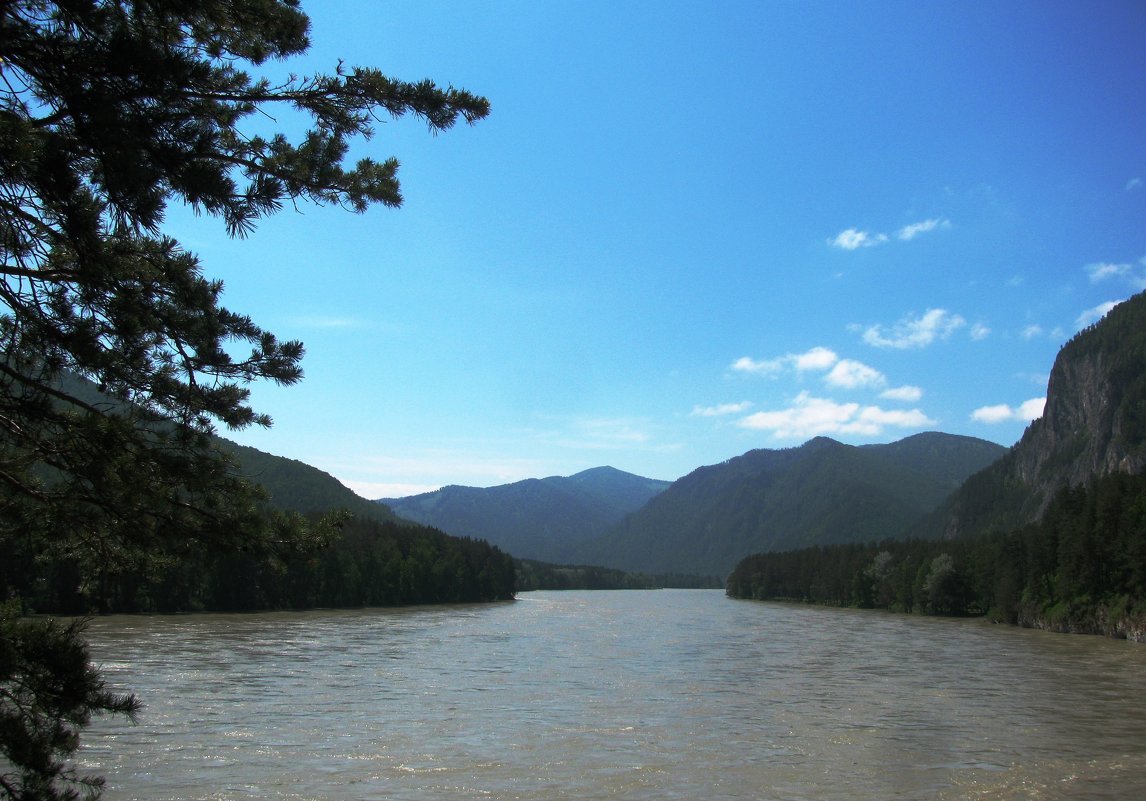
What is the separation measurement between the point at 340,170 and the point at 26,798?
17.9ft

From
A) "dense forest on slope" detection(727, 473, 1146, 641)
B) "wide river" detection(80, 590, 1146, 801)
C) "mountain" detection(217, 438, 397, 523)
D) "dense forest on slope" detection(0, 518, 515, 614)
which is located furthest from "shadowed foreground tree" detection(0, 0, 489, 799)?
"mountain" detection(217, 438, 397, 523)

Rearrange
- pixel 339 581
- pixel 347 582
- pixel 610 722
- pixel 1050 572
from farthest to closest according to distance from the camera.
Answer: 1. pixel 347 582
2. pixel 339 581
3. pixel 1050 572
4. pixel 610 722

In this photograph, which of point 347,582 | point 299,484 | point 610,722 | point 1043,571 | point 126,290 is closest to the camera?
point 126,290

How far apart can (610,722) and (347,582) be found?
77026mm

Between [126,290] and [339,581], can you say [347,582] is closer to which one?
[339,581]

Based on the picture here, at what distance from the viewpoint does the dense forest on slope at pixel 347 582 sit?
73125 millimetres

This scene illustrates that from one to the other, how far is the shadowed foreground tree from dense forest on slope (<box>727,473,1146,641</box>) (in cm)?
6816

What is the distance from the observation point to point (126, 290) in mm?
7352

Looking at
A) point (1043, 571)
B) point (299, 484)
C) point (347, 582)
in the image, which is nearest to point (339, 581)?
point (347, 582)

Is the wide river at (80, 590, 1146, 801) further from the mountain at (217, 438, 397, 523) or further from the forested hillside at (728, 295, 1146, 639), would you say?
the mountain at (217, 438, 397, 523)

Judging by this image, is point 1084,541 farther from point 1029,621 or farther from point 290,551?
point 290,551

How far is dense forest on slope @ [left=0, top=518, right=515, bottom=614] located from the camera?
73.1 metres

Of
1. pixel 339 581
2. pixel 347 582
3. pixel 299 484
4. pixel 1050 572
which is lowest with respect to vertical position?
pixel 347 582

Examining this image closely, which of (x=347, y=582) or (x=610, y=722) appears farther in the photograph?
(x=347, y=582)
